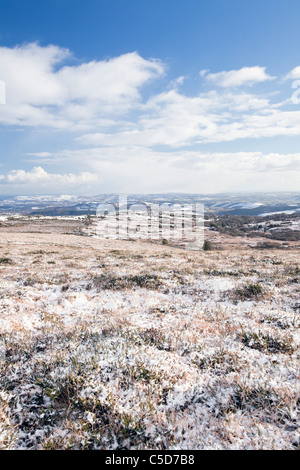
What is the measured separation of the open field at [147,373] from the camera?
3.42m

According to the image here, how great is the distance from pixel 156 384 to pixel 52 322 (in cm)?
414

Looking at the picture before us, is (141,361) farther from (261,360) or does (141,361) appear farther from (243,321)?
(243,321)

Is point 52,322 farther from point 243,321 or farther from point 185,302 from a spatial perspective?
point 243,321

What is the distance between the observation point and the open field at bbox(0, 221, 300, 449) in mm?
3420

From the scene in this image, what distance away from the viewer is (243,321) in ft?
22.5

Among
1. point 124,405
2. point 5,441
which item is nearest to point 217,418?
point 124,405

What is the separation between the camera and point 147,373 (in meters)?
4.55

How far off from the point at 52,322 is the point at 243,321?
241 inches

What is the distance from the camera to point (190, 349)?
5418 mm

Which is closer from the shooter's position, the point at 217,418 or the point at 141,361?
the point at 217,418
